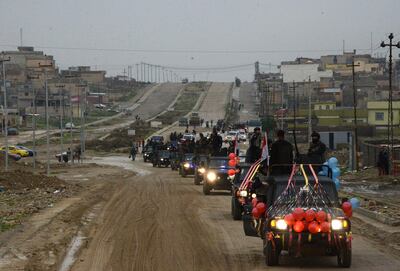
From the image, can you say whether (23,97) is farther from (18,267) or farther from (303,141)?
(18,267)

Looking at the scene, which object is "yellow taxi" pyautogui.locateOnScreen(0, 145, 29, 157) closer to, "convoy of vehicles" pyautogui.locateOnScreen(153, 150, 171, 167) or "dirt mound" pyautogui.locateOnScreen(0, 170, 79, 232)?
"convoy of vehicles" pyautogui.locateOnScreen(153, 150, 171, 167)

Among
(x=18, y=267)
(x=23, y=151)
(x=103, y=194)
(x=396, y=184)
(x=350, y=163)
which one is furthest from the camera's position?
(x=23, y=151)

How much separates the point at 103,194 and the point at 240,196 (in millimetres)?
15552

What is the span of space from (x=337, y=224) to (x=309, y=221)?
1.58ft

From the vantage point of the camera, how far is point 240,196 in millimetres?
22406

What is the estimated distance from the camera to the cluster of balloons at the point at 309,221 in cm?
1370

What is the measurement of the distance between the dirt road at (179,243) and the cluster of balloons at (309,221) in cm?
92

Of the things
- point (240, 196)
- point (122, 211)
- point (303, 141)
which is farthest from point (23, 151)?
point (240, 196)

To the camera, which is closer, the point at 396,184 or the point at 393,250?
the point at 393,250

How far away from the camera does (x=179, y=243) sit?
18.5 metres

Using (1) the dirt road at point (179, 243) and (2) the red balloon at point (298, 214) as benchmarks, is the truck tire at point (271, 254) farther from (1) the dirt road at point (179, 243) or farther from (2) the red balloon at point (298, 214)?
(2) the red balloon at point (298, 214)

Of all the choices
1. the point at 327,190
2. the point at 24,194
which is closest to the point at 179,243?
the point at 327,190

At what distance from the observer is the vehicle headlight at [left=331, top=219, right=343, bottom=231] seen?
45.3 feet

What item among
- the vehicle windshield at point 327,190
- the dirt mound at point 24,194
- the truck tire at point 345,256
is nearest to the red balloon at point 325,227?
the truck tire at point 345,256
